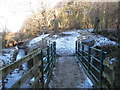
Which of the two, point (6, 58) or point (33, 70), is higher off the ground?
point (33, 70)

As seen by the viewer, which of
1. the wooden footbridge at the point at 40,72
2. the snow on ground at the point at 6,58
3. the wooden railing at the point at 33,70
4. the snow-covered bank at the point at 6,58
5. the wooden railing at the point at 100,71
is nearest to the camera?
the wooden railing at the point at 33,70

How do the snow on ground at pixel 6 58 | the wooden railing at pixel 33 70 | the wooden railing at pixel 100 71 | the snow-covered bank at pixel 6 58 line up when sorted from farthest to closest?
the snow-covered bank at pixel 6 58 < the snow on ground at pixel 6 58 < the wooden railing at pixel 100 71 < the wooden railing at pixel 33 70

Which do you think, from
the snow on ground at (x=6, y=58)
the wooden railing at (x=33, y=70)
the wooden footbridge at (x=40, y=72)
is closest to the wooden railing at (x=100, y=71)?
the wooden footbridge at (x=40, y=72)

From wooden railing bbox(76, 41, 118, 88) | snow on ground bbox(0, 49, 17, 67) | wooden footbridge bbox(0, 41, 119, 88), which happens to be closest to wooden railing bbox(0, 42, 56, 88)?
wooden footbridge bbox(0, 41, 119, 88)

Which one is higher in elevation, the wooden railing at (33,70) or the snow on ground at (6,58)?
the wooden railing at (33,70)

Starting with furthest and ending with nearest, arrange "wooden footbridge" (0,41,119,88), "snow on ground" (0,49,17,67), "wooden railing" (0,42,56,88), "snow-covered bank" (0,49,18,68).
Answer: "snow-covered bank" (0,49,18,68), "snow on ground" (0,49,17,67), "wooden footbridge" (0,41,119,88), "wooden railing" (0,42,56,88)

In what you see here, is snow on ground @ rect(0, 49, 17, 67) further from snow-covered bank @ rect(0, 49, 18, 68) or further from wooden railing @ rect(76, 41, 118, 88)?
wooden railing @ rect(76, 41, 118, 88)

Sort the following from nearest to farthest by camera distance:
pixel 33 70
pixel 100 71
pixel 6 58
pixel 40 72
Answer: pixel 33 70 < pixel 100 71 < pixel 40 72 < pixel 6 58

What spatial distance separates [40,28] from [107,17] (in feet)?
35.8

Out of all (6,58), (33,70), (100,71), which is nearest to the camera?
(33,70)

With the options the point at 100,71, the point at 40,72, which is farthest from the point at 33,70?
the point at 100,71

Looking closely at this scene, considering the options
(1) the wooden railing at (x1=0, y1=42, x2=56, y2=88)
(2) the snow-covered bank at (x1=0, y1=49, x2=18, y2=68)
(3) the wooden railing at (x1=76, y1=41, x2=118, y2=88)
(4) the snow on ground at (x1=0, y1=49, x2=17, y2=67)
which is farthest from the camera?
(2) the snow-covered bank at (x1=0, y1=49, x2=18, y2=68)

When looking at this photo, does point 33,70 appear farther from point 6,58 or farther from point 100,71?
point 6,58

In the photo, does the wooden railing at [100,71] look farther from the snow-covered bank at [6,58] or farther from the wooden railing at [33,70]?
the snow-covered bank at [6,58]
